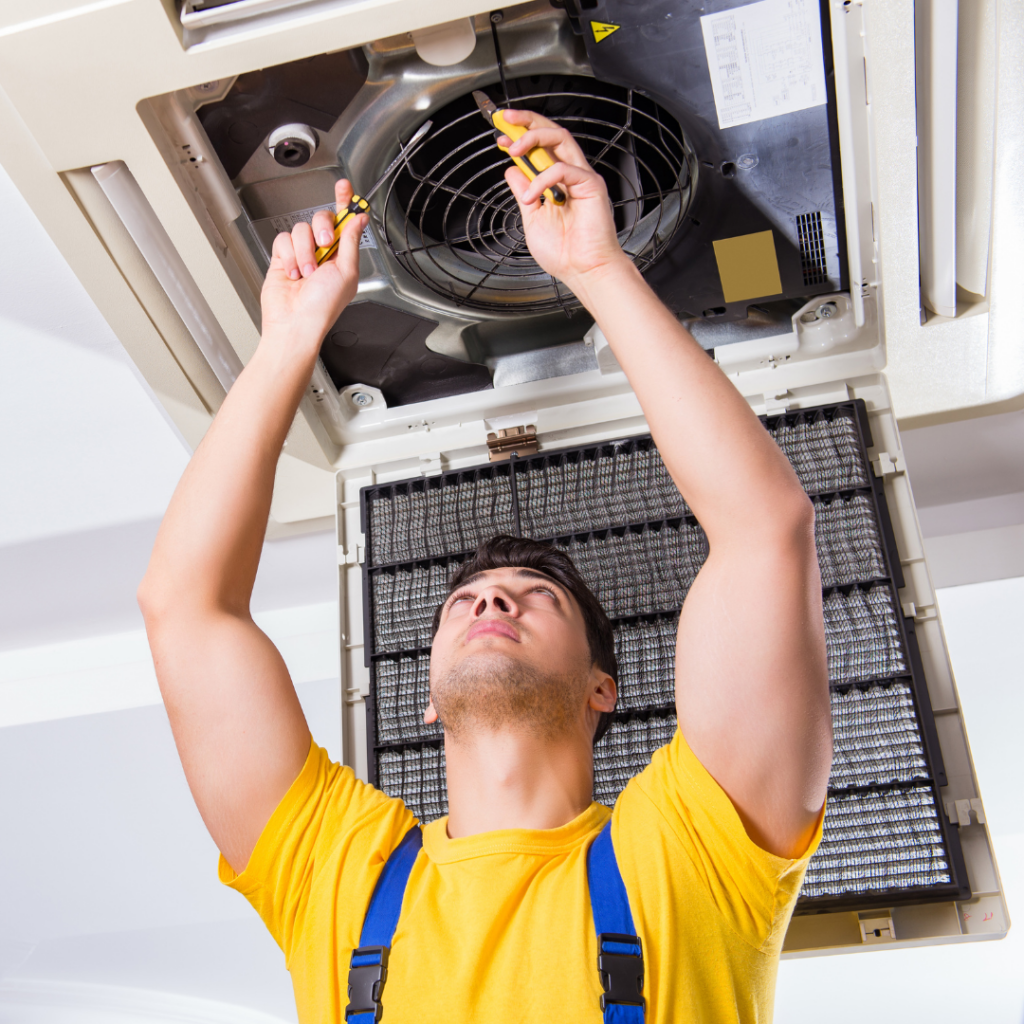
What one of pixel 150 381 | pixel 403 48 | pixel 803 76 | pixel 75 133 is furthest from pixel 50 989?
pixel 803 76

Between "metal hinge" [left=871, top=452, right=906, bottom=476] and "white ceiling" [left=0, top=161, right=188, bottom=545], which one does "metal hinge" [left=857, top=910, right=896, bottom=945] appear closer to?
"metal hinge" [left=871, top=452, right=906, bottom=476]

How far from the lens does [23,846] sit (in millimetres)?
2984

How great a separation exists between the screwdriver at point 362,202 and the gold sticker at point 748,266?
552mm

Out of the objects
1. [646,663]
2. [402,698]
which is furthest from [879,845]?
[402,698]

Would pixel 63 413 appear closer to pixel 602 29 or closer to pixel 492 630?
pixel 492 630

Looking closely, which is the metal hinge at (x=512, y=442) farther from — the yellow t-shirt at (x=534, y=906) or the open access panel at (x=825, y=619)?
the yellow t-shirt at (x=534, y=906)

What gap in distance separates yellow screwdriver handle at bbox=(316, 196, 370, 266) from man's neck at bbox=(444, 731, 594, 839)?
30.2 inches

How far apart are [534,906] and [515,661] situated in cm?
33

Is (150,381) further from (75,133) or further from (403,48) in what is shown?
(403,48)

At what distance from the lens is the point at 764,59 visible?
143cm

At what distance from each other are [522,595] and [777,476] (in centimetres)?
51

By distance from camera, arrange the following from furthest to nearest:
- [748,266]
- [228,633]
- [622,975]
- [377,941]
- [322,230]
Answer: [748,266]
[322,230]
[228,633]
[377,941]
[622,975]

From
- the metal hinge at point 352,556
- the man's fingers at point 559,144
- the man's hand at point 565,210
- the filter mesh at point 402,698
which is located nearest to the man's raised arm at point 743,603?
the man's hand at point 565,210

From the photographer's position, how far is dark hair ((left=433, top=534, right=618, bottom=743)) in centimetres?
157
